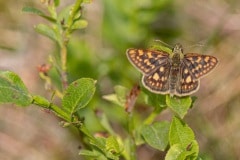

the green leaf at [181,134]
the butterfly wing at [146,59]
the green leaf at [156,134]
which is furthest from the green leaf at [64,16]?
the green leaf at [181,134]

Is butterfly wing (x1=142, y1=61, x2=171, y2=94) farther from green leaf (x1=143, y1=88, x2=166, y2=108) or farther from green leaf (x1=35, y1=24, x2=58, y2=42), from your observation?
green leaf (x1=35, y1=24, x2=58, y2=42)

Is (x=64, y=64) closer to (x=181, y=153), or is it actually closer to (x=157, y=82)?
(x=157, y=82)

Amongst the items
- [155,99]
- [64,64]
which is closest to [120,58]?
[64,64]

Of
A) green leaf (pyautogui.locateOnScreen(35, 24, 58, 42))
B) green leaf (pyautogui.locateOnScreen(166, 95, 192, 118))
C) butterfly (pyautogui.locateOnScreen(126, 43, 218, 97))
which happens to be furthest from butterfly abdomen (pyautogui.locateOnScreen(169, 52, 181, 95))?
green leaf (pyautogui.locateOnScreen(35, 24, 58, 42))

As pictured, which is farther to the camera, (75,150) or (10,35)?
(10,35)

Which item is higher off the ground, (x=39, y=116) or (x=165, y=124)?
(x=165, y=124)

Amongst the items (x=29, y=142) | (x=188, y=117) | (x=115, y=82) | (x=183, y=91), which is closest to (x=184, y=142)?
(x=183, y=91)

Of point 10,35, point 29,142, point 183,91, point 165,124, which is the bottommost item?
point 29,142

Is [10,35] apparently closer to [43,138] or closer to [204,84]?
[43,138]
